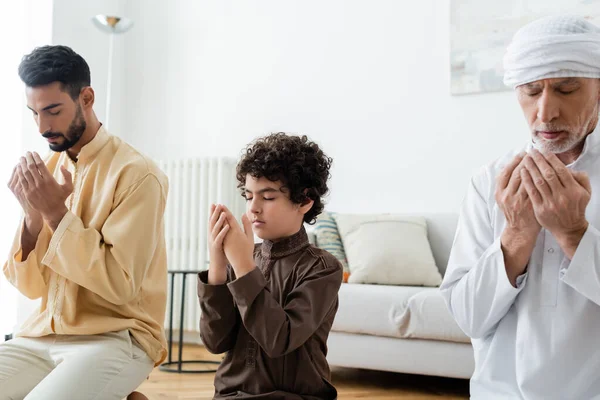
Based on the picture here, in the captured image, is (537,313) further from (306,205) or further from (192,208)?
(192,208)

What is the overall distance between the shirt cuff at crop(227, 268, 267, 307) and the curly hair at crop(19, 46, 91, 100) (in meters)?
0.80

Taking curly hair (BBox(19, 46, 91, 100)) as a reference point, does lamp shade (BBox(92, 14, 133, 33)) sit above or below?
above

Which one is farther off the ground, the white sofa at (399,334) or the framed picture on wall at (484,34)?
the framed picture on wall at (484,34)

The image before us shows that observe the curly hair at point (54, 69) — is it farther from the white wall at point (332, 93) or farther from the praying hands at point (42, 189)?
the white wall at point (332, 93)

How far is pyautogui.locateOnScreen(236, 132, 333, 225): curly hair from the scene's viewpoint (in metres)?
1.56

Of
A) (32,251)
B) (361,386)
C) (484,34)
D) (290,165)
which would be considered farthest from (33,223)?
(484,34)

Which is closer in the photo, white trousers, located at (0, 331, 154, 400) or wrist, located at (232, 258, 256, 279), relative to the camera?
wrist, located at (232, 258, 256, 279)

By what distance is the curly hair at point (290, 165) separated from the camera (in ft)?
5.12

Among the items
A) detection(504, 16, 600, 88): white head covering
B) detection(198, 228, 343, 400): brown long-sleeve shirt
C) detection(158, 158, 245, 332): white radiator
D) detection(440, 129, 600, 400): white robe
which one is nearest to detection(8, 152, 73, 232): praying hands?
detection(198, 228, 343, 400): brown long-sleeve shirt

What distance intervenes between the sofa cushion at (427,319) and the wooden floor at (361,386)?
0.30m

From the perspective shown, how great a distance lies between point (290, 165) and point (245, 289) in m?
0.35

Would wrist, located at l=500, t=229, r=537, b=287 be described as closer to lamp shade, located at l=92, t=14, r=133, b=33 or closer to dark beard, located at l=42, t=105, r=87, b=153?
dark beard, located at l=42, t=105, r=87, b=153

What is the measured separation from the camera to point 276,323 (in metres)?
1.38

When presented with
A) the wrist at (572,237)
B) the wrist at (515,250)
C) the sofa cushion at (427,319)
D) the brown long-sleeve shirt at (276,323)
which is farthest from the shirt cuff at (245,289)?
the sofa cushion at (427,319)
